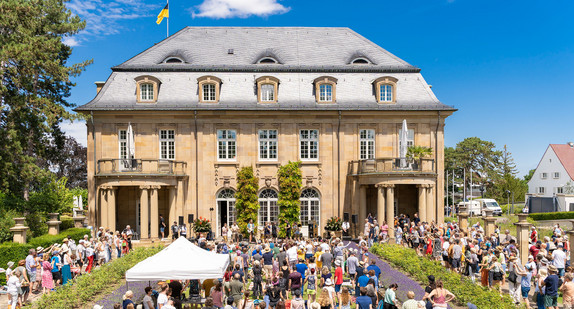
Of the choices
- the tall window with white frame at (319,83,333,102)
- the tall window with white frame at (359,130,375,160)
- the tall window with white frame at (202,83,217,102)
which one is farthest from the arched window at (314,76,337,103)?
the tall window with white frame at (202,83,217,102)

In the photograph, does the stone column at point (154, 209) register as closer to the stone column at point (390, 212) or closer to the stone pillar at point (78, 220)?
the stone pillar at point (78, 220)

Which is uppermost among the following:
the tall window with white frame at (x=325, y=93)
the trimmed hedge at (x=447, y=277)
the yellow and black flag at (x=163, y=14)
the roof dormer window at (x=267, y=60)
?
the yellow and black flag at (x=163, y=14)

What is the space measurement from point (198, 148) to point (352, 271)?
707 inches

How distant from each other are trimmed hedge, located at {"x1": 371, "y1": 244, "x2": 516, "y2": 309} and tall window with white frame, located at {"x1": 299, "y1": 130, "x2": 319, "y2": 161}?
32.8ft

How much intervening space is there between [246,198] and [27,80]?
15.1 meters

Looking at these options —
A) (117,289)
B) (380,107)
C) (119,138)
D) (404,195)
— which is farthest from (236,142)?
(117,289)

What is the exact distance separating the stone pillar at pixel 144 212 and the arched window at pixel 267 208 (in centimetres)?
762

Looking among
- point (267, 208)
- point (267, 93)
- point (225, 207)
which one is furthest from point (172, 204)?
point (267, 93)

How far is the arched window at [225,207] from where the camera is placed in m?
31.9

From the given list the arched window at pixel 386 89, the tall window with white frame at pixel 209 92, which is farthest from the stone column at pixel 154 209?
the arched window at pixel 386 89

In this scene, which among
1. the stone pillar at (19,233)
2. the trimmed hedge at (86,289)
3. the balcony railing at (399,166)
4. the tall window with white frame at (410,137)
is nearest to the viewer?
the trimmed hedge at (86,289)

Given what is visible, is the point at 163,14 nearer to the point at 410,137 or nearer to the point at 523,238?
the point at 410,137

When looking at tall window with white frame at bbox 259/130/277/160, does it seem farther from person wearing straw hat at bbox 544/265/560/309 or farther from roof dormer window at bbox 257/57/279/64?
person wearing straw hat at bbox 544/265/560/309

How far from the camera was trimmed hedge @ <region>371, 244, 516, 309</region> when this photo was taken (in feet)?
44.9
